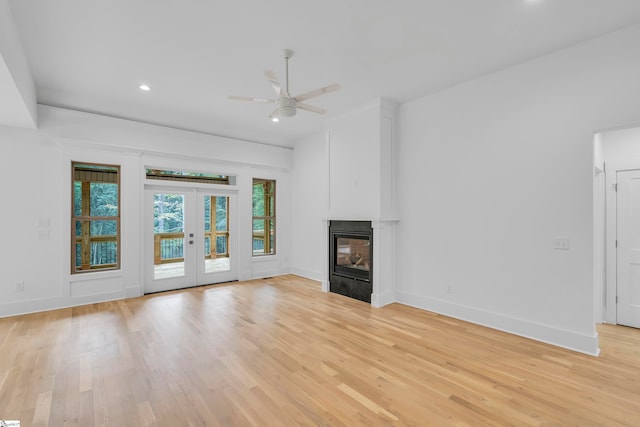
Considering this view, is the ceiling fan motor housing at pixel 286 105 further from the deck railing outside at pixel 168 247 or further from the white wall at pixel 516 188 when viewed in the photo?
the deck railing outside at pixel 168 247

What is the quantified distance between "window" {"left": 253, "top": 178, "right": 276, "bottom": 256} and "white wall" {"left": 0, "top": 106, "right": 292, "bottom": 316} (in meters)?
1.52

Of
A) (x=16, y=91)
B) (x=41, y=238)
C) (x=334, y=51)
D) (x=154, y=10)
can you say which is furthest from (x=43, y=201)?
(x=334, y=51)

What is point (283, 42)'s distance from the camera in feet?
10.5

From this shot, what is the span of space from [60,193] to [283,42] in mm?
4282

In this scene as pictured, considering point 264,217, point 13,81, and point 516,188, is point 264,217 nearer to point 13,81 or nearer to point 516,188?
point 13,81

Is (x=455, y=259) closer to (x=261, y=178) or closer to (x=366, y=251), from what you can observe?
(x=366, y=251)

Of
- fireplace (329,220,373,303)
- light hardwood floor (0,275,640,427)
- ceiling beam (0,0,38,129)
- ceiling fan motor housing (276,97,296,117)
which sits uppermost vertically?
ceiling beam (0,0,38,129)

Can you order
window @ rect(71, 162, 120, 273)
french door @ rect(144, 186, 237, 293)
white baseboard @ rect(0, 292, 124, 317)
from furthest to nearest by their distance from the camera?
1. french door @ rect(144, 186, 237, 293)
2. window @ rect(71, 162, 120, 273)
3. white baseboard @ rect(0, 292, 124, 317)

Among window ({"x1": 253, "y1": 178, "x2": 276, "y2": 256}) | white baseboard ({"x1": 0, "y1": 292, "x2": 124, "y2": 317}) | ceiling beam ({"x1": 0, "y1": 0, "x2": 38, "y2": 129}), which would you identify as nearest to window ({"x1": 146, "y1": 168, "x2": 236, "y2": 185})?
window ({"x1": 253, "y1": 178, "x2": 276, "y2": 256})

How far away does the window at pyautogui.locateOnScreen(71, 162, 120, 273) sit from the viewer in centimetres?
496

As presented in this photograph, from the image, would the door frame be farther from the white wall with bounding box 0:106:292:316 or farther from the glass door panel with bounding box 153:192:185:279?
the glass door panel with bounding box 153:192:185:279

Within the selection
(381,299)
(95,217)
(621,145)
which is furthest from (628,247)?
(95,217)

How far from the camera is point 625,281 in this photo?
12.8 feet

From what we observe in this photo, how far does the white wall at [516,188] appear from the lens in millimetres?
3182
